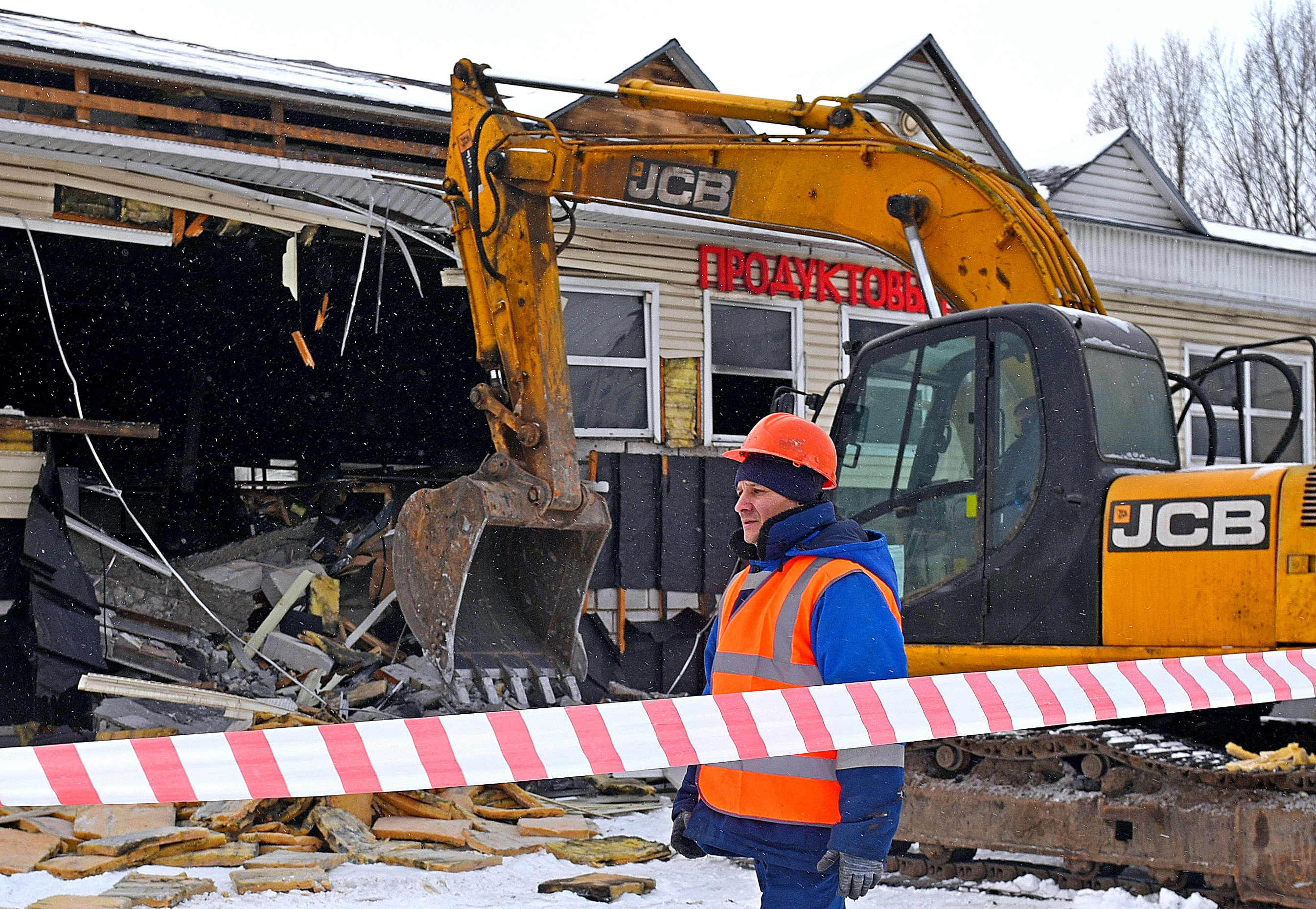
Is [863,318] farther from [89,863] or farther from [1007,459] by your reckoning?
[89,863]

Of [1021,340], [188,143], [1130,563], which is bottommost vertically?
[1130,563]

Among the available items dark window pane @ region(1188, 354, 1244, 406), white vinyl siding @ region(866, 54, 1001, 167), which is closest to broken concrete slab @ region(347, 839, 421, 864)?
white vinyl siding @ region(866, 54, 1001, 167)

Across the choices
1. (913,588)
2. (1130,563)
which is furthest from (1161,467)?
(913,588)

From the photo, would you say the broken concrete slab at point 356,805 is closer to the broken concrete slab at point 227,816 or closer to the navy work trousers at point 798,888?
the broken concrete slab at point 227,816

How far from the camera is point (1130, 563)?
596 cm

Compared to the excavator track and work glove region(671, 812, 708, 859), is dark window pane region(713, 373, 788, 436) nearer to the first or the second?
the excavator track

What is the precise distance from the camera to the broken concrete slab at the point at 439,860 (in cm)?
667

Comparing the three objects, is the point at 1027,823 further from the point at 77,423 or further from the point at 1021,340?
the point at 77,423

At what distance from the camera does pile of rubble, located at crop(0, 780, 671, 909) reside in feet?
20.7

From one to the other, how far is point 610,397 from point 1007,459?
21.0ft

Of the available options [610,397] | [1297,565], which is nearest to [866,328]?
[610,397]

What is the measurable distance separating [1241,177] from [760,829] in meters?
38.7

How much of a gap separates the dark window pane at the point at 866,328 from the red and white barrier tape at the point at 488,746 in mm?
10152

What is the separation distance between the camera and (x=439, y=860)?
676cm
